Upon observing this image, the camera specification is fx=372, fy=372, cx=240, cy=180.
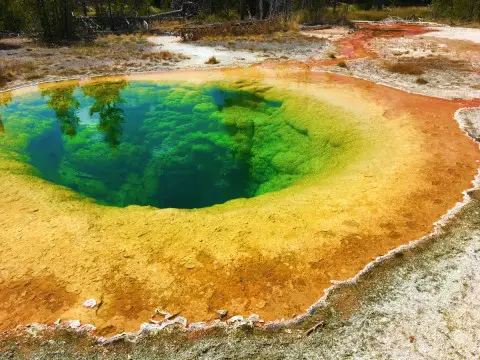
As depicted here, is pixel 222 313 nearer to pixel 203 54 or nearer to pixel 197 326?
pixel 197 326

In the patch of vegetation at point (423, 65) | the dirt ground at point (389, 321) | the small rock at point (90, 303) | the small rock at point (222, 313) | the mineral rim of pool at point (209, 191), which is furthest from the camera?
the patch of vegetation at point (423, 65)

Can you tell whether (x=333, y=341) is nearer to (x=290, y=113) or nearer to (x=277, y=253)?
(x=277, y=253)

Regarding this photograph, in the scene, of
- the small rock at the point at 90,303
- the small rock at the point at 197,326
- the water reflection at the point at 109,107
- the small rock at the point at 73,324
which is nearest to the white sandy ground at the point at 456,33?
the water reflection at the point at 109,107

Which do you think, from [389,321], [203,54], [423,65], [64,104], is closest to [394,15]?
[423,65]

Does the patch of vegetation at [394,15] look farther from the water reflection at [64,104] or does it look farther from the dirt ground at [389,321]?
the water reflection at [64,104]

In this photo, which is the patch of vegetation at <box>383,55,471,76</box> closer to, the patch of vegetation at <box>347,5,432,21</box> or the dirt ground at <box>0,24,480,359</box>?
the dirt ground at <box>0,24,480,359</box>
